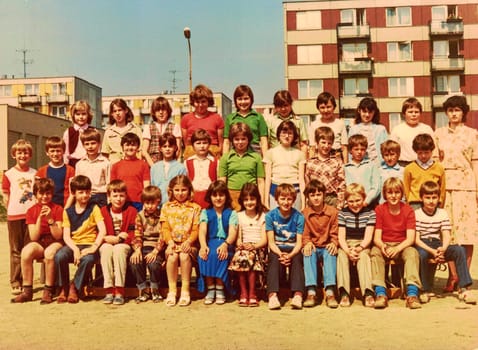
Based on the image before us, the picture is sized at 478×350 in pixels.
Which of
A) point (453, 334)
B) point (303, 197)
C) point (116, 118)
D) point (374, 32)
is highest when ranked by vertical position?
point (374, 32)

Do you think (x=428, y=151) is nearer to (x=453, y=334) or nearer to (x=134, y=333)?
(x=453, y=334)

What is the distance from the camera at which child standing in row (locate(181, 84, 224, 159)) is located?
323 inches

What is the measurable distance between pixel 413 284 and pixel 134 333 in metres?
2.95

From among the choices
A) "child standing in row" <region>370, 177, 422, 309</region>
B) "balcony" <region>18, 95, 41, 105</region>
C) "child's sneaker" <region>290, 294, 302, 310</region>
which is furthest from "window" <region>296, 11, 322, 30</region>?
"balcony" <region>18, 95, 41, 105</region>

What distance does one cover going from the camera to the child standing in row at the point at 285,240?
22.4 feet

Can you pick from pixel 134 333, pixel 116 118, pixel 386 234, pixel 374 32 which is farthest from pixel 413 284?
pixel 374 32

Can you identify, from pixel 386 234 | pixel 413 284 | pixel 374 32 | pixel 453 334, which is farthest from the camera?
pixel 374 32

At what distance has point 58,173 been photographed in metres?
7.84

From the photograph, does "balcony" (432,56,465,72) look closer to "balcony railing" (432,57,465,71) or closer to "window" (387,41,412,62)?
"balcony railing" (432,57,465,71)

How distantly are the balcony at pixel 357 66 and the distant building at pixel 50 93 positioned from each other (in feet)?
142

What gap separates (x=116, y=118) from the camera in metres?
8.20

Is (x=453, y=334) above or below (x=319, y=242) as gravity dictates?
below

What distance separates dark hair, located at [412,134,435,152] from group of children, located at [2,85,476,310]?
12 millimetres

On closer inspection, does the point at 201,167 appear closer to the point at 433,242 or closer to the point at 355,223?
the point at 355,223
